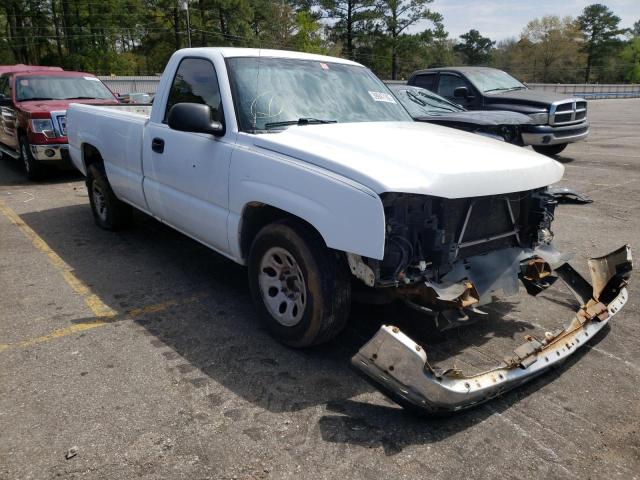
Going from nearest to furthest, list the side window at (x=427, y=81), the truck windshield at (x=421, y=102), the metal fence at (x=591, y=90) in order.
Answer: the truck windshield at (x=421, y=102) < the side window at (x=427, y=81) < the metal fence at (x=591, y=90)

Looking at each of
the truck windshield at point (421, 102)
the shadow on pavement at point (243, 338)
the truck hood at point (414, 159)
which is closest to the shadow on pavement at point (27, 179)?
the shadow on pavement at point (243, 338)

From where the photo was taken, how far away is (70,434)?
2.81 metres

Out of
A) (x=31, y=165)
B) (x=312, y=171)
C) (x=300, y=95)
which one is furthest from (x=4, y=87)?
(x=312, y=171)

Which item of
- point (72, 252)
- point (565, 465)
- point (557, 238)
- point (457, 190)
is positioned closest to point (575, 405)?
point (565, 465)

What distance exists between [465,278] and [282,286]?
3.92ft

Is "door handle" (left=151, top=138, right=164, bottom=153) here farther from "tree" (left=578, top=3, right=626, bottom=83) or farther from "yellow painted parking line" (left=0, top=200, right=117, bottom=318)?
"tree" (left=578, top=3, right=626, bottom=83)

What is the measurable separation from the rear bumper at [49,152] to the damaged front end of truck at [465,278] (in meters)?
7.94

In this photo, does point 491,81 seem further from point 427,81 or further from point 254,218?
point 254,218

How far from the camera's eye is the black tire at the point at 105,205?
616 centimetres

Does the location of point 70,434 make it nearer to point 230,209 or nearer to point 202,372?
point 202,372

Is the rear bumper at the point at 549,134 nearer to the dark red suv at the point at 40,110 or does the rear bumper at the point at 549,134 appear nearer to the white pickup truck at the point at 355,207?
the white pickup truck at the point at 355,207

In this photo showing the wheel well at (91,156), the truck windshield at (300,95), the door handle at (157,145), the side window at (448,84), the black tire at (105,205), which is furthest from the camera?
the side window at (448,84)

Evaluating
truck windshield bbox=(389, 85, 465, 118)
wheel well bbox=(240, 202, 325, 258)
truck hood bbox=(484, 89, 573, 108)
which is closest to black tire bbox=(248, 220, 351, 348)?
wheel well bbox=(240, 202, 325, 258)

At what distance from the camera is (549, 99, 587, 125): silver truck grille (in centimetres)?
1106
